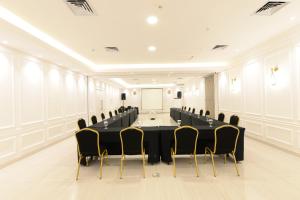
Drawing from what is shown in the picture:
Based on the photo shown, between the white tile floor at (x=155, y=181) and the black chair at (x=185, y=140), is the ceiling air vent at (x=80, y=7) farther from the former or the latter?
the white tile floor at (x=155, y=181)

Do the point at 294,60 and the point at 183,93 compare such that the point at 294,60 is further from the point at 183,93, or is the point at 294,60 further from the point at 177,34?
the point at 183,93

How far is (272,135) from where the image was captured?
5.31m

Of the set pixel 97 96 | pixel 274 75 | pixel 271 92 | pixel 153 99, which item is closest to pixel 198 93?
pixel 97 96

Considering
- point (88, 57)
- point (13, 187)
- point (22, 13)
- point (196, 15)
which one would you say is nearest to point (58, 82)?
point (88, 57)

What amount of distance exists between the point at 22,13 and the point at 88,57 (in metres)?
3.61

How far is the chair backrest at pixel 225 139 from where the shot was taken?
335 cm

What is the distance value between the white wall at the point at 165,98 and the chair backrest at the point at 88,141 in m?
17.2

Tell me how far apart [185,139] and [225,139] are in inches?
29.1

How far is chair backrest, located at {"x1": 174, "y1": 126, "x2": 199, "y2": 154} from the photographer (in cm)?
336

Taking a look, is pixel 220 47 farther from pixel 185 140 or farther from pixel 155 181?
pixel 155 181

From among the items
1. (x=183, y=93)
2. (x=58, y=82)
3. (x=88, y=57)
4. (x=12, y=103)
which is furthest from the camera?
(x=183, y=93)

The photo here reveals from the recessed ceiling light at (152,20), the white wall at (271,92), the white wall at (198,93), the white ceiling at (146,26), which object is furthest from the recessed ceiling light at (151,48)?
the white wall at (198,93)

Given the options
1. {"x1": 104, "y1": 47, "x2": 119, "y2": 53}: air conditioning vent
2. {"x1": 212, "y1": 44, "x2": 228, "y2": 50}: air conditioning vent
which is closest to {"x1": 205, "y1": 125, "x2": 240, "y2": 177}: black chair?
{"x1": 212, "y1": 44, "x2": 228, "y2": 50}: air conditioning vent

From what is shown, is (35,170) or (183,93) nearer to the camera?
(35,170)
